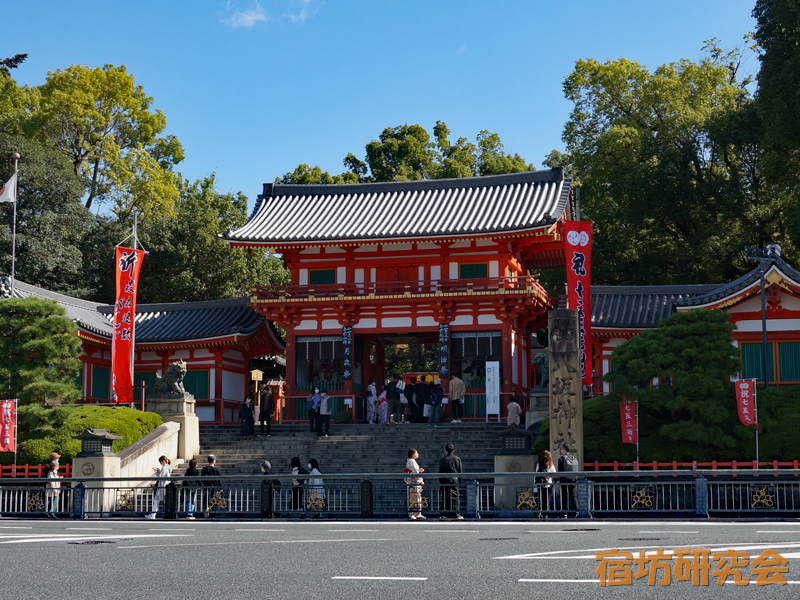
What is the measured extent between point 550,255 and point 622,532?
25.3 metres

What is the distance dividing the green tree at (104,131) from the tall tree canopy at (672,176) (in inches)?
910

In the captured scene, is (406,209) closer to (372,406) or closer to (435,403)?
(372,406)

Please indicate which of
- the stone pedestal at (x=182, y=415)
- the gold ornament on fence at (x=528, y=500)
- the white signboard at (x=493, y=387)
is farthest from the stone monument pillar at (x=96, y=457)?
the white signboard at (x=493, y=387)

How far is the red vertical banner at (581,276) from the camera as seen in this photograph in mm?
28641

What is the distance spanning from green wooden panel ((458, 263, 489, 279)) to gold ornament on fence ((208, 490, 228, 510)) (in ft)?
58.3

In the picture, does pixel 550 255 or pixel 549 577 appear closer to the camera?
pixel 549 577

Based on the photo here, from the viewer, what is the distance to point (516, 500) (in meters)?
18.1

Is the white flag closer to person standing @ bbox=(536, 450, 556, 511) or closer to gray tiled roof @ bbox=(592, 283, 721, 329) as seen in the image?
gray tiled roof @ bbox=(592, 283, 721, 329)

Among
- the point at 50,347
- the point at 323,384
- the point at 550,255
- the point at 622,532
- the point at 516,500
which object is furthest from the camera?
A: the point at 550,255

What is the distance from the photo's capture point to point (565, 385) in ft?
69.8

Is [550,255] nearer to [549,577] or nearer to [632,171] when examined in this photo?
[632,171]

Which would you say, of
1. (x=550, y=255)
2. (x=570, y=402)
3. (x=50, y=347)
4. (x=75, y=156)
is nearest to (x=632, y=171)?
(x=550, y=255)

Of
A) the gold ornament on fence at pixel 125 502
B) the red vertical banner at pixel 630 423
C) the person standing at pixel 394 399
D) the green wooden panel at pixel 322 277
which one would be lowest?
the gold ornament on fence at pixel 125 502

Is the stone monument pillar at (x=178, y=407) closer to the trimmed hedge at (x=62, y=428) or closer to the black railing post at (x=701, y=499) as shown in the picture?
the trimmed hedge at (x=62, y=428)
